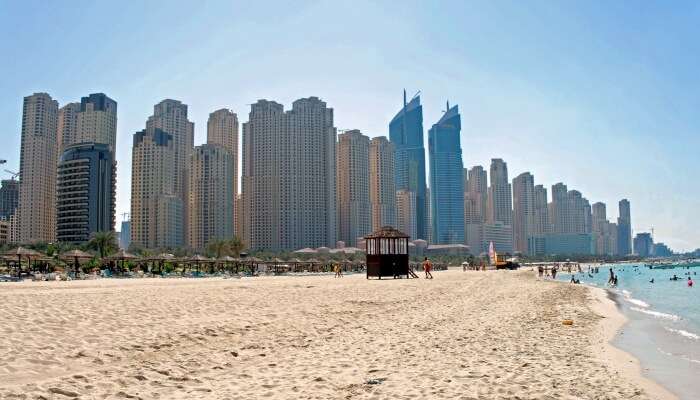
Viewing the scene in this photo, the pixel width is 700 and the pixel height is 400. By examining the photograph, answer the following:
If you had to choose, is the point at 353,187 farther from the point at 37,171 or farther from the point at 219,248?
the point at 37,171

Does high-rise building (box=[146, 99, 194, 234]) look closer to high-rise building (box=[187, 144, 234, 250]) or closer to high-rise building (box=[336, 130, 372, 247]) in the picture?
high-rise building (box=[187, 144, 234, 250])

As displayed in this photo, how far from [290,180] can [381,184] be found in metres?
50.9

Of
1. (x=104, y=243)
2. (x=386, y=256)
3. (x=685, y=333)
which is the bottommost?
(x=685, y=333)

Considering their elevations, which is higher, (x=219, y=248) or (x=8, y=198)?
(x=8, y=198)

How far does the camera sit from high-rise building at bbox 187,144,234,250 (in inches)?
5290

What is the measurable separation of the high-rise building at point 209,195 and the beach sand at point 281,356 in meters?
122

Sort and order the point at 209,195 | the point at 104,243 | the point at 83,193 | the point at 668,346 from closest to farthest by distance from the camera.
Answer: the point at 668,346, the point at 104,243, the point at 83,193, the point at 209,195

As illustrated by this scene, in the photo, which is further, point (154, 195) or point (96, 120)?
point (96, 120)

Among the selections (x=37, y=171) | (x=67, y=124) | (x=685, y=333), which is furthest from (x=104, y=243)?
(x=67, y=124)

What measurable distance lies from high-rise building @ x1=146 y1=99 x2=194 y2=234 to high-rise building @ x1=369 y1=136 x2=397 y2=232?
194 ft

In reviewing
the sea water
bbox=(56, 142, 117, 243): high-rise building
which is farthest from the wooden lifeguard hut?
bbox=(56, 142, 117, 243): high-rise building

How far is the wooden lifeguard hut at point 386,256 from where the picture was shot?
4094 centimetres

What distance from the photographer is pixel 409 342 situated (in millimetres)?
11805

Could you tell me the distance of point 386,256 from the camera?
41.4 meters
